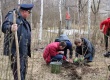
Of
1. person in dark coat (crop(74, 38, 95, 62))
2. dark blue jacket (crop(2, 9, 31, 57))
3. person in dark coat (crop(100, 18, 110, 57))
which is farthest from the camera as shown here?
person in dark coat (crop(100, 18, 110, 57))

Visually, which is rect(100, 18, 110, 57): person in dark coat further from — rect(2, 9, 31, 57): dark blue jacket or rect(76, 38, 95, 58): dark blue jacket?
rect(2, 9, 31, 57): dark blue jacket

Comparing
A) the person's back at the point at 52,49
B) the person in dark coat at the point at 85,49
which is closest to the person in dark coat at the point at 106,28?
the person in dark coat at the point at 85,49

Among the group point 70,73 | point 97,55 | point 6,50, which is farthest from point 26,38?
point 97,55

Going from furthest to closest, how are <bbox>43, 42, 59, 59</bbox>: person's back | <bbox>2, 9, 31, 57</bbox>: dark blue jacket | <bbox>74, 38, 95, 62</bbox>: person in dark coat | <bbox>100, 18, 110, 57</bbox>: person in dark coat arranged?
<bbox>100, 18, 110, 57</bbox>: person in dark coat
<bbox>74, 38, 95, 62</bbox>: person in dark coat
<bbox>43, 42, 59, 59</bbox>: person's back
<bbox>2, 9, 31, 57</bbox>: dark blue jacket

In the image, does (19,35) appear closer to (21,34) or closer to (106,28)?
(21,34)

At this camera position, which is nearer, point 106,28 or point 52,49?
point 52,49

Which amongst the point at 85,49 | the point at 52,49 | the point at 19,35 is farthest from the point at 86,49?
the point at 19,35

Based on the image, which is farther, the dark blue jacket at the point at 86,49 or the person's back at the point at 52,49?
the dark blue jacket at the point at 86,49

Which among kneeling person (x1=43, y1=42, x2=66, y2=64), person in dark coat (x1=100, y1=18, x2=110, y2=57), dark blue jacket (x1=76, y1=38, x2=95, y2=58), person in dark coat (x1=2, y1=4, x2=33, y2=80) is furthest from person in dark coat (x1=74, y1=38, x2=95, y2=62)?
person in dark coat (x1=2, y1=4, x2=33, y2=80)

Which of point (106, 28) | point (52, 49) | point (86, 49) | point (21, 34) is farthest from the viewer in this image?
point (106, 28)

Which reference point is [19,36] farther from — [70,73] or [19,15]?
[70,73]

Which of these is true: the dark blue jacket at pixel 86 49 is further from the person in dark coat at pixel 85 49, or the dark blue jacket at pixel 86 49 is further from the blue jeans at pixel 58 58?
Result: the blue jeans at pixel 58 58

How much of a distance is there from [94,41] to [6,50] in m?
5.46

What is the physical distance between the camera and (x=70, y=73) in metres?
5.36
